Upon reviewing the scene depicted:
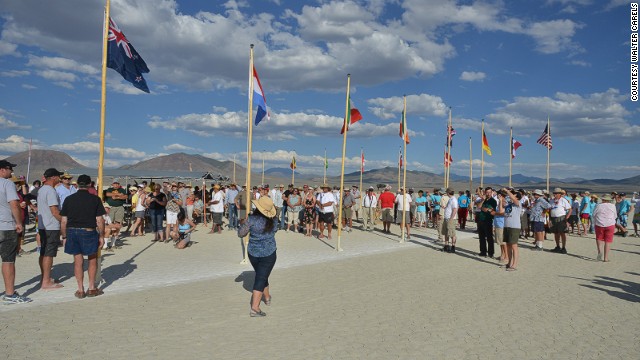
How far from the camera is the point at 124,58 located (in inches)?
375

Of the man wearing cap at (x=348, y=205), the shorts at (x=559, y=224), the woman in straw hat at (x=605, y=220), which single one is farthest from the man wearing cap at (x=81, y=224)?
the shorts at (x=559, y=224)

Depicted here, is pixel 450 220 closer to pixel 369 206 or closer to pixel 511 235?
pixel 511 235

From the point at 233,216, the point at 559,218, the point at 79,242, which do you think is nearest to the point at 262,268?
the point at 79,242

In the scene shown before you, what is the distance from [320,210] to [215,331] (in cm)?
1051

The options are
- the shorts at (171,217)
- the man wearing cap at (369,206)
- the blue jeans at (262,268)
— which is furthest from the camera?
the man wearing cap at (369,206)

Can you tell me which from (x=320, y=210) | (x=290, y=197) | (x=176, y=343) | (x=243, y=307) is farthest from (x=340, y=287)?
(x=290, y=197)

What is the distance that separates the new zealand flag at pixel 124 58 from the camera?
9328 millimetres

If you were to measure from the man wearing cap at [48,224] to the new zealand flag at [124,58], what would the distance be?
114 inches

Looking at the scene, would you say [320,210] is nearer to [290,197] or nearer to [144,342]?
[290,197]

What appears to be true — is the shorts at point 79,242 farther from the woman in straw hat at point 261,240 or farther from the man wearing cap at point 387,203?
the man wearing cap at point 387,203

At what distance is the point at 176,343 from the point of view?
548cm

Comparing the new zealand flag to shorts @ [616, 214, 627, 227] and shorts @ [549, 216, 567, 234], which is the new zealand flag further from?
shorts @ [616, 214, 627, 227]

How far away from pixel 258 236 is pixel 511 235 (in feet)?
23.2

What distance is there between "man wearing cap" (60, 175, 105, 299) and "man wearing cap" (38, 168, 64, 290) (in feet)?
A: 2.05
